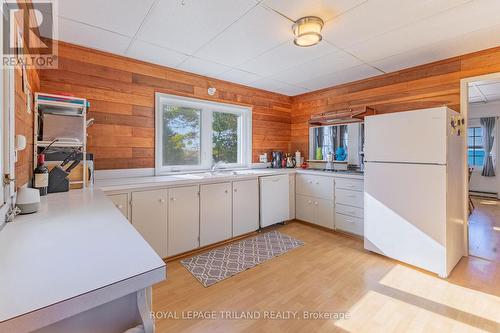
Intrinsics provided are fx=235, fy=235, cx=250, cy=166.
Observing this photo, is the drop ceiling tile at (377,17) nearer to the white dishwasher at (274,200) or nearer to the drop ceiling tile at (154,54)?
the drop ceiling tile at (154,54)

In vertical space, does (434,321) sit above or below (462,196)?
below

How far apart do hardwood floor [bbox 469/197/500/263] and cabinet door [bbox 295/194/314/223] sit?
187 centimetres

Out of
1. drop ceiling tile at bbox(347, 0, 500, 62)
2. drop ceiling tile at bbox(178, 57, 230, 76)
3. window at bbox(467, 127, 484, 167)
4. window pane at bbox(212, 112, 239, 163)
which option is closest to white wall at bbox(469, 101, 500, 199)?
window at bbox(467, 127, 484, 167)

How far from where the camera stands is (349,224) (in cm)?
313

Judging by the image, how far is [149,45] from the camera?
2.37 m

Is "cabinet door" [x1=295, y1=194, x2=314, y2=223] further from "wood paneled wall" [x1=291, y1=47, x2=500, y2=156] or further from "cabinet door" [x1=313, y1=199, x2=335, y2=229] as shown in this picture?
"wood paneled wall" [x1=291, y1=47, x2=500, y2=156]

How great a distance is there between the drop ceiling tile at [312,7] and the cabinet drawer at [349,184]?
6.40ft

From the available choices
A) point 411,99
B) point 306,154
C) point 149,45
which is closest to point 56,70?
point 149,45

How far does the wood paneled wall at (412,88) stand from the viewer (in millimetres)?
2514

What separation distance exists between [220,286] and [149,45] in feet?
7.94

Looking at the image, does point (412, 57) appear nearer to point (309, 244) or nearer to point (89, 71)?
point (309, 244)

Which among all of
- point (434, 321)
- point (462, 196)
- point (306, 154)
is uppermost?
point (306, 154)

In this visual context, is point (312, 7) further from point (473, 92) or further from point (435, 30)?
point (473, 92)

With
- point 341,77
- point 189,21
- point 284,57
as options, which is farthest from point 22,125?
point 341,77
